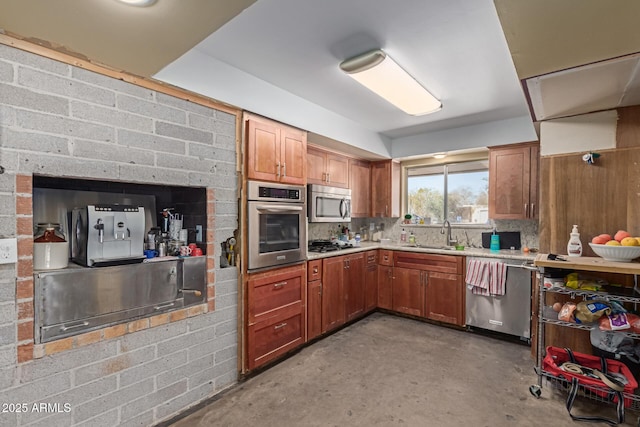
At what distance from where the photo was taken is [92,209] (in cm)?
179

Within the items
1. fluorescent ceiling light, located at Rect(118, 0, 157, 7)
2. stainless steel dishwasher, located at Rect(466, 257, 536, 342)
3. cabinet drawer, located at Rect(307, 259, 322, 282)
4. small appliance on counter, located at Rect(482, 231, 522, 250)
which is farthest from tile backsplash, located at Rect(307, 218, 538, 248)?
fluorescent ceiling light, located at Rect(118, 0, 157, 7)

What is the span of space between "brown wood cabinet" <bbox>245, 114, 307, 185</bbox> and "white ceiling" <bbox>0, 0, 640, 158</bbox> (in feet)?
0.36

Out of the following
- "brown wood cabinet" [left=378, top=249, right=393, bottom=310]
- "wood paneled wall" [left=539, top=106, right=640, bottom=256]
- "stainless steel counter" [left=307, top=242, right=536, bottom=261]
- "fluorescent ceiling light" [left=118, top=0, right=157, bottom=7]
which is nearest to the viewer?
"fluorescent ceiling light" [left=118, top=0, right=157, bottom=7]

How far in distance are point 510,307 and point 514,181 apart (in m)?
1.43

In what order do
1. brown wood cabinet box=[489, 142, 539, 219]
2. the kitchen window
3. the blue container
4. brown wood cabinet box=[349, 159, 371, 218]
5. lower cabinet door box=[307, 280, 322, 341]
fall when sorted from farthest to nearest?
brown wood cabinet box=[349, 159, 371, 218]
the kitchen window
the blue container
brown wood cabinet box=[489, 142, 539, 219]
lower cabinet door box=[307, 280, 322, 341]

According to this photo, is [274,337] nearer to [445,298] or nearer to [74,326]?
[74,326]

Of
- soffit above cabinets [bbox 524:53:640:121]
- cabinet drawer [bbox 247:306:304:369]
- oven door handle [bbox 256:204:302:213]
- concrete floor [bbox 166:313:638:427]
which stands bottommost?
concrete floor [bbox 166:313:638:427]

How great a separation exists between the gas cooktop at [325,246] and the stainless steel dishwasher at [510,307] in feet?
5.05

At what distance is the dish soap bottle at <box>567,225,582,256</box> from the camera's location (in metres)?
2.39

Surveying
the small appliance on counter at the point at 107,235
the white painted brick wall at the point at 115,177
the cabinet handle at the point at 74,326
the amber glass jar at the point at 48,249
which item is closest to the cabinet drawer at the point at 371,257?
the white painted brick wall at the point at 115,177

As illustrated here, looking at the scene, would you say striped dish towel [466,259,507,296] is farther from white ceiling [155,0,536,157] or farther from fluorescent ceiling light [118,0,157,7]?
fluorescent ceiling light [118,0,157,7]

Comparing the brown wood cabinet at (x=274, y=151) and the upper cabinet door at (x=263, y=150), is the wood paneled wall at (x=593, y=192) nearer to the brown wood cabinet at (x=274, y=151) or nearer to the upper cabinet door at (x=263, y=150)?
the brown wood cabinet at (x=274, y=151)

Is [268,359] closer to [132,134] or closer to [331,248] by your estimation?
[331,248]

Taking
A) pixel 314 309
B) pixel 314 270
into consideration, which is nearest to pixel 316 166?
pixel 314 270
